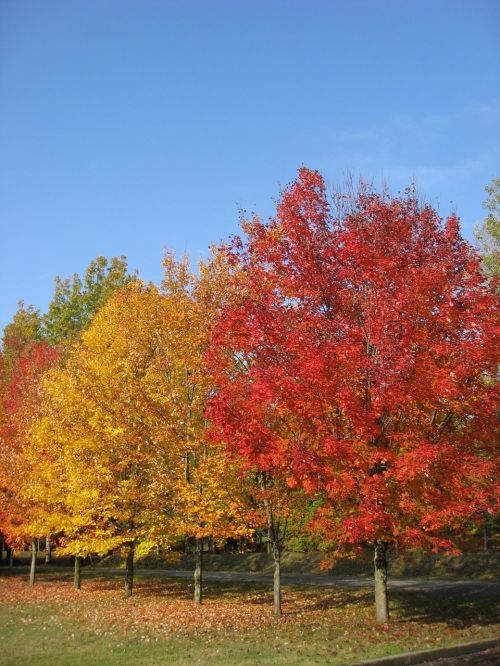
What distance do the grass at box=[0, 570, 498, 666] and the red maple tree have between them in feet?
5.57

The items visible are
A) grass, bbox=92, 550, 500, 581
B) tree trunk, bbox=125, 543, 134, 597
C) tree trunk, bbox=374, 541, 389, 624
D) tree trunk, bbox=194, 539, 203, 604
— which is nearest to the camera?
tree trunk, bbox=374, 541, 389, 624

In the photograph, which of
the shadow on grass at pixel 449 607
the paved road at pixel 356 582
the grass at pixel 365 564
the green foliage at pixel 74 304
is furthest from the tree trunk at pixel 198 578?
the green foliage at pixel 74 304

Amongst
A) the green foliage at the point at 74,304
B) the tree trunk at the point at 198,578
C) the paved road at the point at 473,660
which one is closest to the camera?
the paved road at the point at 473,660

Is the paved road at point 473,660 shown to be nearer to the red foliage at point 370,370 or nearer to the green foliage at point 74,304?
the red foliage at point 370,370

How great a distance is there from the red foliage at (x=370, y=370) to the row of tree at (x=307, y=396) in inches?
1.7

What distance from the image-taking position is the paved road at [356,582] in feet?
62.5

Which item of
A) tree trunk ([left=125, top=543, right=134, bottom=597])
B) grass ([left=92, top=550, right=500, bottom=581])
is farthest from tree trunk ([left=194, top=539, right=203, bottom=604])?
tree trunk ([left=125, top=543, right=134, bottom=597])

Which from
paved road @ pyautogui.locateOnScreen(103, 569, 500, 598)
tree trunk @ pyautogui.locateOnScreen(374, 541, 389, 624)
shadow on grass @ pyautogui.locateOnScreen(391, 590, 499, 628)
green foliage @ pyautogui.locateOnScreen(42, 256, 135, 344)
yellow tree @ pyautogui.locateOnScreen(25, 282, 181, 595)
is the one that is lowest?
paved road @ pyautogui.locateOnScreen(103, 569, 500, 598)

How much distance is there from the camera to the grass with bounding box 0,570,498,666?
1035 cm

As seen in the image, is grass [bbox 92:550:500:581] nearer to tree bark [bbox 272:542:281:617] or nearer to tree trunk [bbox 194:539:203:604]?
tree trunk [bbox 194:539:203:604]

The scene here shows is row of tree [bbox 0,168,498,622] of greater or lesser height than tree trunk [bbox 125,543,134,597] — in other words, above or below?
above

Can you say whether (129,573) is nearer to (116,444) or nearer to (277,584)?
(116,444)

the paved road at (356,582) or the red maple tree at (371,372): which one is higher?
the red maple tree at (371,372)

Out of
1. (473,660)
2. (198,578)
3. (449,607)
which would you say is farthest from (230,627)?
(449,607)
